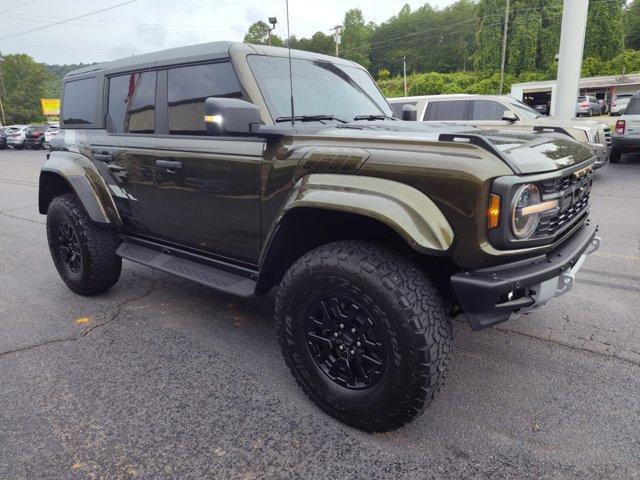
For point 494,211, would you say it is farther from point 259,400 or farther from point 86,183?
point 86,183

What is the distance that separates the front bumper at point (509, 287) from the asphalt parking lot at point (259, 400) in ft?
2.11

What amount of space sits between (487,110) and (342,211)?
29.6ft

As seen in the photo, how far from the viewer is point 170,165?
327 centimetres

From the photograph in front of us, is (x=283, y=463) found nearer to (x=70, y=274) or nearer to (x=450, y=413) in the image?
(x=450, y=413)

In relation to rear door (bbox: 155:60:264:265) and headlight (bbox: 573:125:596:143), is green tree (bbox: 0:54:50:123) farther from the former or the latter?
rear door (bbox: 155:60:264:265)

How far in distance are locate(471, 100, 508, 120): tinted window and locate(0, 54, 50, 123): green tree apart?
287ft

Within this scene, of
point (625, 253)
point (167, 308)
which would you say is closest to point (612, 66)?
point (625, 253)

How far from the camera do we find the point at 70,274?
4.29 meters

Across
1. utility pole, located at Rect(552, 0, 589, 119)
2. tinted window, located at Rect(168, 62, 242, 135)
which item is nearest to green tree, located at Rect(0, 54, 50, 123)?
utility pole, located at Rect(552, 0, 589, 119)

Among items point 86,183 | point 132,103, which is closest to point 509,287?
point 132,103

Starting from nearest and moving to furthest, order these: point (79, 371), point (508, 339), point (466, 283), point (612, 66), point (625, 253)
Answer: point (466, 283) → point (79, 371) → point (508, 339) → point (625, 253) → point (612, 66)

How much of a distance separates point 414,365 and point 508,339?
1.51m

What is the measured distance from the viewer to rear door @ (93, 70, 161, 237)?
11.6ft

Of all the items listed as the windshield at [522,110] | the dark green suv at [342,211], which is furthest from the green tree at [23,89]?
the dark green suv at [342,211]
